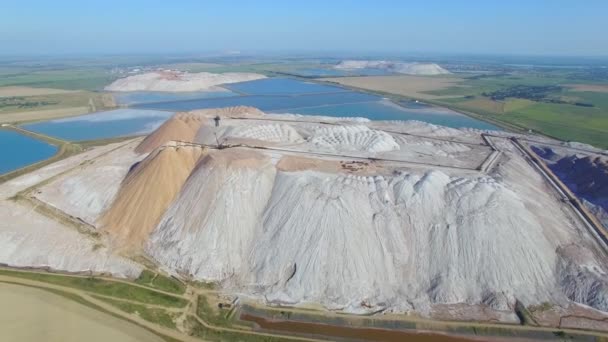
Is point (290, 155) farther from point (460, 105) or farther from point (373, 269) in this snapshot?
point (460, 105)

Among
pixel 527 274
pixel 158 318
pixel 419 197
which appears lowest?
pixel 158 318

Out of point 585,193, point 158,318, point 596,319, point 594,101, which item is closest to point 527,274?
point 596,319

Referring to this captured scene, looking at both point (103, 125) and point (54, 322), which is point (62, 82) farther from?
point (54, 322)

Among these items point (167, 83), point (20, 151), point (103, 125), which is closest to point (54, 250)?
point (20, 151)

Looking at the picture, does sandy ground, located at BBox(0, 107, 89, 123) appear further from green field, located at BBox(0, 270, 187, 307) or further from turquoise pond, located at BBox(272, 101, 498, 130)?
green field, located at BBox(0, 270, 187, 307)

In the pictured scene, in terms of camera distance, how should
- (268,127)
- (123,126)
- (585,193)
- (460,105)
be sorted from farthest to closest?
A: (460,105)
(123,126)
(268,127)
(585,193)

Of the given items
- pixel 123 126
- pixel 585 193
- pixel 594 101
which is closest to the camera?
pixel 585 193

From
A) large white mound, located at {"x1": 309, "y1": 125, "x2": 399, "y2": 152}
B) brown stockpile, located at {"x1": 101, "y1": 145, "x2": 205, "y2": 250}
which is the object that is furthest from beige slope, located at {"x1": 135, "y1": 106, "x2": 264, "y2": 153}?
large white mound, located at {"x1": 309, "y1": 125, "x2": 399, "y2": 152}

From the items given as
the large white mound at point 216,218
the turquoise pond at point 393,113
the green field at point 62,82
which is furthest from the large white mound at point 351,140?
the green field at point 62,82
